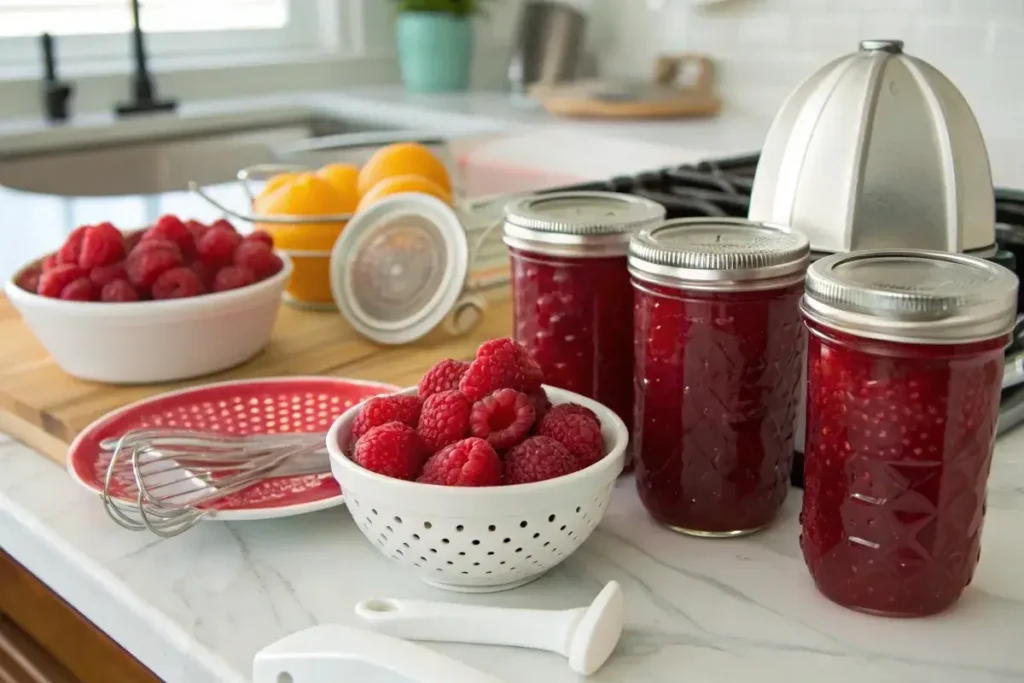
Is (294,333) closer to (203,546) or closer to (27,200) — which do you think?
(203,546)

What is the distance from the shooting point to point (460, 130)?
82.6 inches

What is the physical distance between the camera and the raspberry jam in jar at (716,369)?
0.56 metres

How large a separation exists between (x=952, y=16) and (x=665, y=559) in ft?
5.01

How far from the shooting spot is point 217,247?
0.87 metres

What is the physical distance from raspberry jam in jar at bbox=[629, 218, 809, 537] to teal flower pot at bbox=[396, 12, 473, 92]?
1913 mm

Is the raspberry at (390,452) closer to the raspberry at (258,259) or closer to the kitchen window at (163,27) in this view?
the raspberry at (258,259)

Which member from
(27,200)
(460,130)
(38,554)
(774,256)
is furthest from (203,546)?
(460,130)

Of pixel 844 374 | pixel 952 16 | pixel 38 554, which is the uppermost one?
pixel 952 16

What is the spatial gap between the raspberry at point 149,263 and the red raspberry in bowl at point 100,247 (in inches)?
0.5

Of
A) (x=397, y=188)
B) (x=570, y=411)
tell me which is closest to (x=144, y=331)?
(x=397, y=188)

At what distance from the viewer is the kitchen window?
2.13m

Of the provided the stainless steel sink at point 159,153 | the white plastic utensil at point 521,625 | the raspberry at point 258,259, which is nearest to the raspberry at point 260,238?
the raspberry at point 258,259

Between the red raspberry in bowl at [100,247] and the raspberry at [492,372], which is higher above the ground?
the red raspberry in bowl at [100,247]

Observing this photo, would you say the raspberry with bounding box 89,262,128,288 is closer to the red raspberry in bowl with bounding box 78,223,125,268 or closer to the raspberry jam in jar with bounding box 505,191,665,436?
the red raspberry in bowl with bounding box 78,223,125,268
